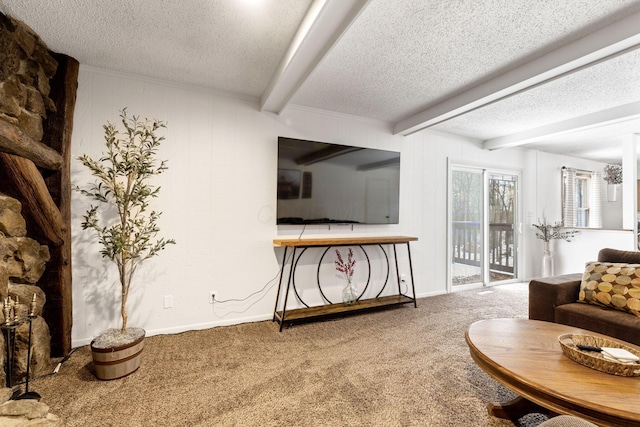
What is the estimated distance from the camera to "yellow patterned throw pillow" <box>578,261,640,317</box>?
2.01 metres

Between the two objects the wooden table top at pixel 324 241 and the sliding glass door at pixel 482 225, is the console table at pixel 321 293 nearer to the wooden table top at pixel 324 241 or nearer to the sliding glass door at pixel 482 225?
the wooden table top at pixel 324 241

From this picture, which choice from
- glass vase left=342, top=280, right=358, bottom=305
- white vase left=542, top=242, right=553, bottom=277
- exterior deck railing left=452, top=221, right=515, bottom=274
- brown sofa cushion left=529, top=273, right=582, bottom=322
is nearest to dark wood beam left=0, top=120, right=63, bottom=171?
glass vase left=342, top=280, right=358, bottom=305

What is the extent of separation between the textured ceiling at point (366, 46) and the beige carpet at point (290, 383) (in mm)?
2251

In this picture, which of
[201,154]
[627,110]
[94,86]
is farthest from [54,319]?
[627,110]

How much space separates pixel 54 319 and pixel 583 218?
8038 mm

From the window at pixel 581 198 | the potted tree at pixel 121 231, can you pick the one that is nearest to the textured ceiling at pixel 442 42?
the potted tree at pixel 121 231

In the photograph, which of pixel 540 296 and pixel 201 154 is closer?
pixel 540 296

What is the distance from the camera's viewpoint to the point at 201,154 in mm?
2754

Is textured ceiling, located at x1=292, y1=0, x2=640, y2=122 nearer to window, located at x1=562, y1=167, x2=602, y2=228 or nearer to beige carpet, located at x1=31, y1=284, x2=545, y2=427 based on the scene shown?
beige carpet, located at x1=31, y1=284, x2=545, y2=427

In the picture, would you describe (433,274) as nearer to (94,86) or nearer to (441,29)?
(441,29)

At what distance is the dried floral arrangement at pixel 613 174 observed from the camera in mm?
5344

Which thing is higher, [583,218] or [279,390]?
[583,218]

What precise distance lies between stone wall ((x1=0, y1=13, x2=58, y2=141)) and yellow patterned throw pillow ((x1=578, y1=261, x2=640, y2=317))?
4247mm

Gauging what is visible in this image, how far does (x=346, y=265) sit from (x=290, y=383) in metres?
1.63
